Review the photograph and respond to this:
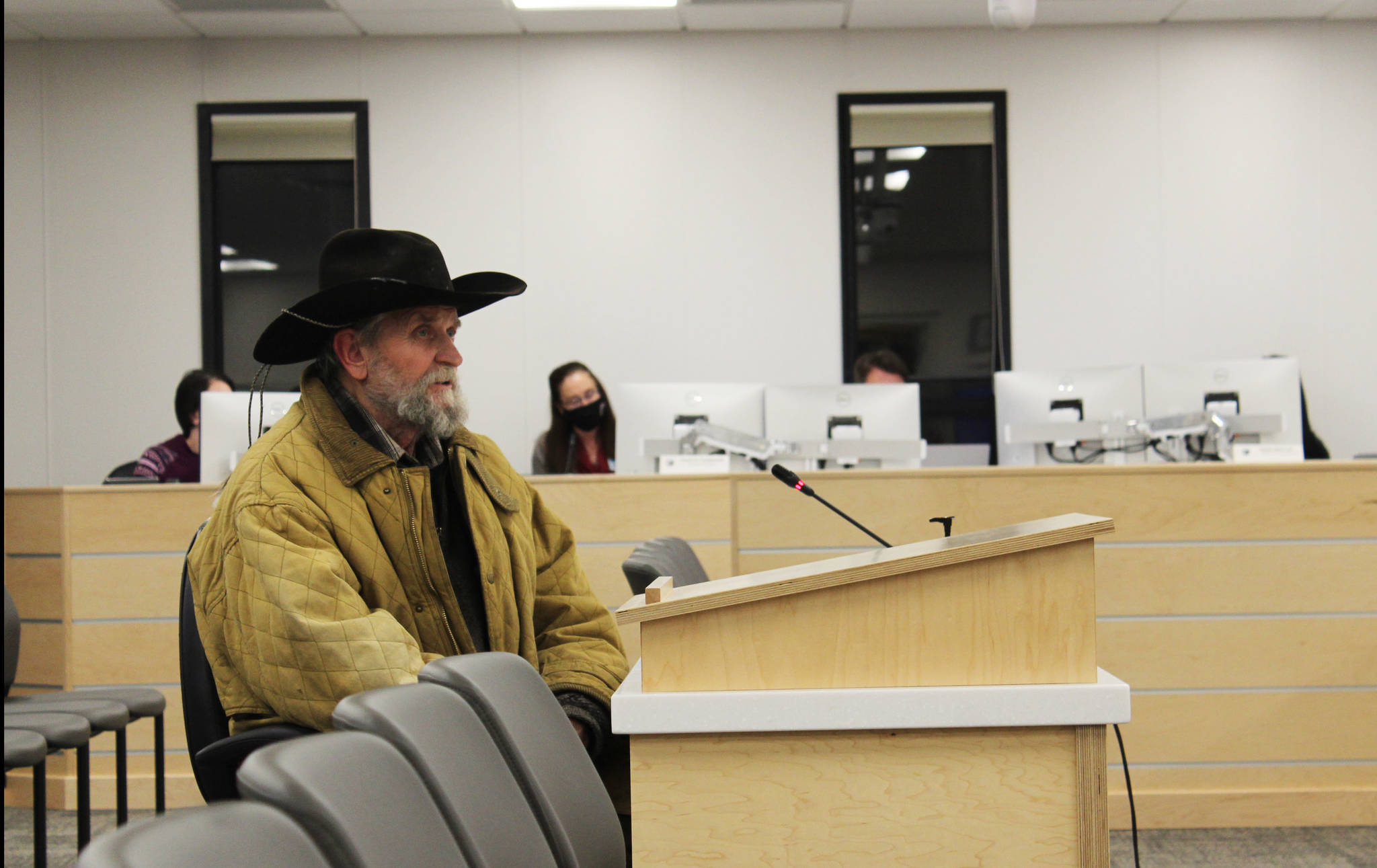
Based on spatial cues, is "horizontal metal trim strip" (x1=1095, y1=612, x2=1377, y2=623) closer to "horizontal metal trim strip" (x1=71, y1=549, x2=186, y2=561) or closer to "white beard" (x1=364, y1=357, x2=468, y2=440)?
"white beard" (x1=364, y1=357, x2=468, y2=440)

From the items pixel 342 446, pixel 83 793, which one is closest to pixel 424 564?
pixel 342 446

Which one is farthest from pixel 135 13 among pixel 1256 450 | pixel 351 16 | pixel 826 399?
pixel 1256 450

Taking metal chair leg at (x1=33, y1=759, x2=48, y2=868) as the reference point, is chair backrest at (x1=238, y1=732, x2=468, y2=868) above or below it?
above

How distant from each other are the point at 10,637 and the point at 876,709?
2658 mm

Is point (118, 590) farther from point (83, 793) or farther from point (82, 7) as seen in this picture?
point (82, 7)

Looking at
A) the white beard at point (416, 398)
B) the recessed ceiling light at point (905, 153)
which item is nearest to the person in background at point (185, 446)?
the white beard at point (416, 398)

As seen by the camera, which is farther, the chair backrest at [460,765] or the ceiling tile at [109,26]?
the ceiling tile at [109,26]

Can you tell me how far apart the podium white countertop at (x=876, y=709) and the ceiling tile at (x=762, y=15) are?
469cm

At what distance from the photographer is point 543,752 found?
1.15 metres

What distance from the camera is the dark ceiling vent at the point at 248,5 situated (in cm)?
517

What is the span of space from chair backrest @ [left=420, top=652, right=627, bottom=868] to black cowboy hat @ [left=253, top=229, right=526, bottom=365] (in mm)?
836

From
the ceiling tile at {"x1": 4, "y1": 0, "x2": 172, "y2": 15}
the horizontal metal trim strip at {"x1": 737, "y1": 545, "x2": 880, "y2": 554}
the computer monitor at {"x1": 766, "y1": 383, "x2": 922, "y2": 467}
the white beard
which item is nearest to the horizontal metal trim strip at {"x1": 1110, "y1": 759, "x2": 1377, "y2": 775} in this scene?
the horizontal metal trim strip at {"x1": 737, "y1": 545, "x2": 880, "y2": 554}

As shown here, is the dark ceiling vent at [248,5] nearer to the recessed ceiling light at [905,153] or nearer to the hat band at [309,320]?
the recessed ceiling light at [905,153]

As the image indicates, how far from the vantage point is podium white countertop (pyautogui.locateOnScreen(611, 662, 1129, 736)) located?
44.9 inches
